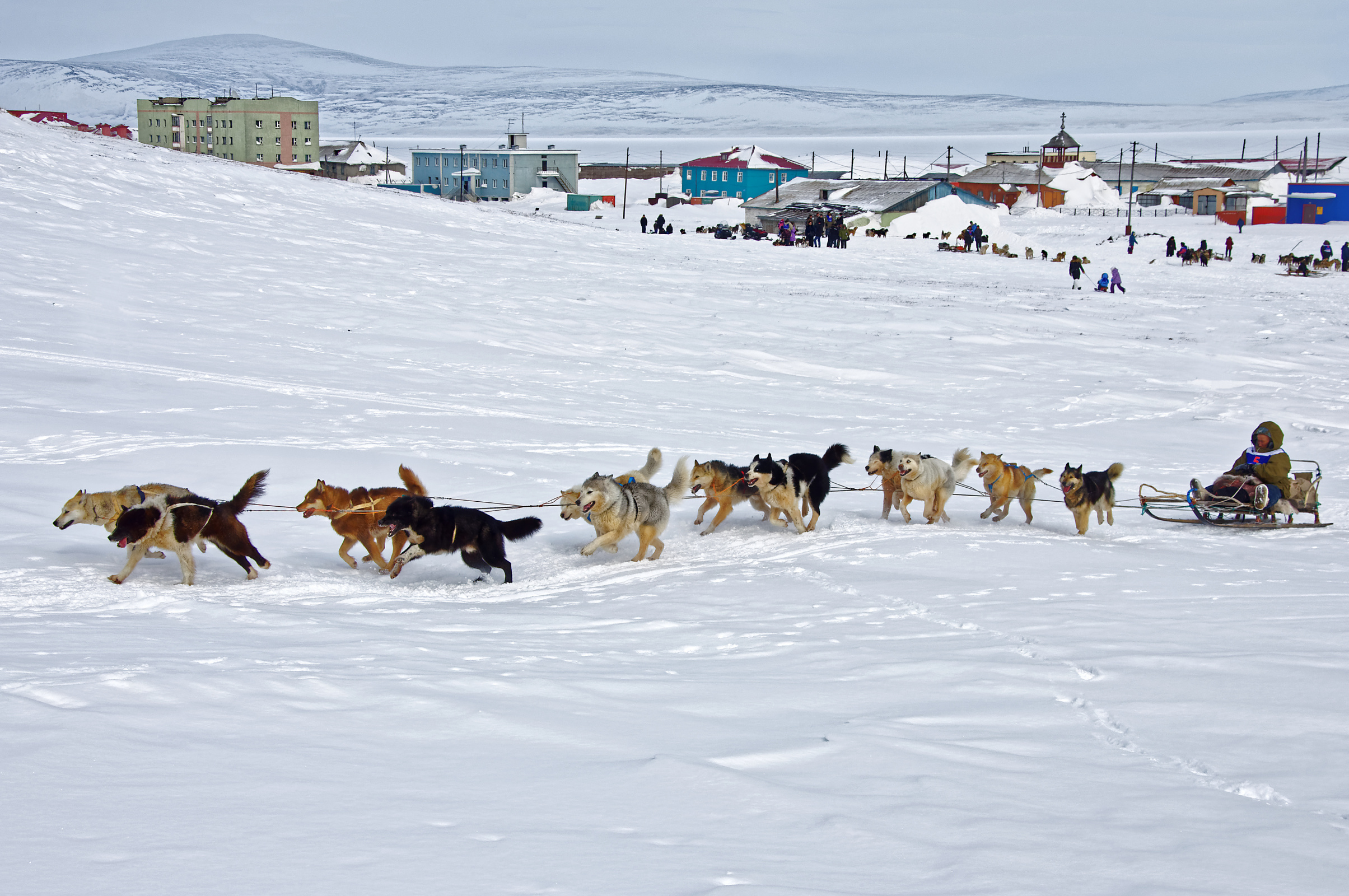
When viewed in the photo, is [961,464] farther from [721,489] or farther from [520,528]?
[520,528]

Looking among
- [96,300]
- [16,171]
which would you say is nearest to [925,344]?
[96,300]

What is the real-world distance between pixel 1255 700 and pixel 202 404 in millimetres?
9805

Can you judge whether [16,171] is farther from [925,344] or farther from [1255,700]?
[1255,700]

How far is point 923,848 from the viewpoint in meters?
2.84

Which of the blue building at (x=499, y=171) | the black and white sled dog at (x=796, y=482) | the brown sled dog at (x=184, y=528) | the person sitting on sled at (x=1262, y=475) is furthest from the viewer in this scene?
the blue building at (x=499, y=171)

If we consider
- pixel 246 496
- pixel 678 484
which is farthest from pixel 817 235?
pixel 246 496

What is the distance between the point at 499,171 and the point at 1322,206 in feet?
162

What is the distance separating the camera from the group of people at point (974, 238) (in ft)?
123

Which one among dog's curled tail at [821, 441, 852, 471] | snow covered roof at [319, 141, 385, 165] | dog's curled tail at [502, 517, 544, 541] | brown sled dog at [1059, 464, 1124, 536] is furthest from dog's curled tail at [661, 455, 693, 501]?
snow covered roof at [319, 141, 385, 165]

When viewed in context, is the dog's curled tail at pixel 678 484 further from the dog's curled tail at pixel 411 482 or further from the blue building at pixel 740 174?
the blue building at pixel 740 174

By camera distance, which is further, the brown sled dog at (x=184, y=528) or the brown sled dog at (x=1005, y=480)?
the brown sled dog at (x=1005, y=480)

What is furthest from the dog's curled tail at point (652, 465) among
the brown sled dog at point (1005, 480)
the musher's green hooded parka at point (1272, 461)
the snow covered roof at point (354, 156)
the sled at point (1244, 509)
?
the snow covered roof at point (354, 156)

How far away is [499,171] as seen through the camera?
7419cm

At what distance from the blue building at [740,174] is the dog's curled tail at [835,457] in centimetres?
6567
